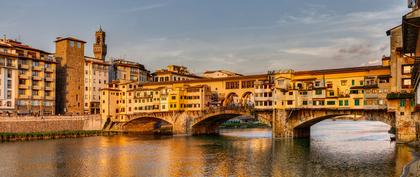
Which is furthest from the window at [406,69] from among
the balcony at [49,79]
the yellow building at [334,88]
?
the balcony at [49,79]

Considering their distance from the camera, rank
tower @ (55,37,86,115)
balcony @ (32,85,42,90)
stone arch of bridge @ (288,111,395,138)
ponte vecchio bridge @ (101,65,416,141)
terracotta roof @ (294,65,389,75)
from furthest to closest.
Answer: tower @ (55,37,86,115)
balcony @ (32,85,42,90)
terracotta roof @ (294,65,389,75)
ponte vecchio bridge @ (101,65,416,141)
stone arch of bridge @ (288,111,395,138)

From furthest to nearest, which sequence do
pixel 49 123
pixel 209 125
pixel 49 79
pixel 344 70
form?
pixel 49 79 → pixel 209 125 → pixel 49 123 → pixel 344 70

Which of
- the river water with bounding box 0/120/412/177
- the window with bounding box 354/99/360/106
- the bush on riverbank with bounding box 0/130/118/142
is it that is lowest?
the river water with bounding box 0/120/412/177

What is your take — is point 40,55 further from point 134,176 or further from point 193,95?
point 134,176

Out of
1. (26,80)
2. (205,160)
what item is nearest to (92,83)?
(26,80)

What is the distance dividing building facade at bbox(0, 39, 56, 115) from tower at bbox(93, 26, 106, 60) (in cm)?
3015

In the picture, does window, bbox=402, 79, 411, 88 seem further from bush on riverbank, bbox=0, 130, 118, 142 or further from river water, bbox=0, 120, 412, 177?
bush on riverbank, bbox=0, 130, 118, 142

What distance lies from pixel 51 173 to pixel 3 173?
4.57m

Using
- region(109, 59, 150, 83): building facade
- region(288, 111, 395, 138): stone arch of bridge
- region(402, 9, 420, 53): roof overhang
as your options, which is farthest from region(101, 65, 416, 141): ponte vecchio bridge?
region(402, 9, 420, 53): roof overhang

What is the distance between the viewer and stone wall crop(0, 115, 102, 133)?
80312mm

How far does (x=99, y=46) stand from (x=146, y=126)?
40.6 m

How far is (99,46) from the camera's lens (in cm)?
13038

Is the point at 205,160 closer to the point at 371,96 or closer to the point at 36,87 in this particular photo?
the point at 371,96

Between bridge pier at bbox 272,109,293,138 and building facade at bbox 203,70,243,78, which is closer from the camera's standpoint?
bridge pier at bbox 272,109,293,138
